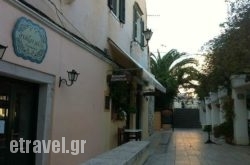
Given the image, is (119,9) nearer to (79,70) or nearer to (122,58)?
(122,58)

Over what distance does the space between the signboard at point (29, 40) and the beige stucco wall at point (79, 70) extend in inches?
4.1

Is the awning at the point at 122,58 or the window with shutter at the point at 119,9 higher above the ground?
the window with shutter at the point at 119,9

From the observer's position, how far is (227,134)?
2388 centimetres

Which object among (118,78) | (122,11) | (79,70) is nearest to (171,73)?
(122,11)

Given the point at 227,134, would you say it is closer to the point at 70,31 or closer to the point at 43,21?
the point at 70,31

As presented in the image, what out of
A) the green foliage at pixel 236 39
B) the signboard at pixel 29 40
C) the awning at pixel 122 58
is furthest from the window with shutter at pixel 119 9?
the signboard at pixel 29 40

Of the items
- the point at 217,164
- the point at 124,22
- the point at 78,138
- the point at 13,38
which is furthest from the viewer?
the point at 124,22

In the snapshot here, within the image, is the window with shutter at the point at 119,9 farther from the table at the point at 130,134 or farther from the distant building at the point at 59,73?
the table at the point at 130,134

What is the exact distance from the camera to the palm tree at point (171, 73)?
38.2 metres

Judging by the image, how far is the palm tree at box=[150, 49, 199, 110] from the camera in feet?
125

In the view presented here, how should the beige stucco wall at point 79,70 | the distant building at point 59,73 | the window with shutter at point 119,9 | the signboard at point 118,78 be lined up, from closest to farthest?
the distant building at point 59,73, the beige stucco wall at point 79,70, the signboard at point 118,78, the window with shutter at point 119,9

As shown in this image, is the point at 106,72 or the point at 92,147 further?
the point at 106,72

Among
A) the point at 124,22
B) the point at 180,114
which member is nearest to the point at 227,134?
the point at 124,22

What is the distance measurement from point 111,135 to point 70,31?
5.38m
